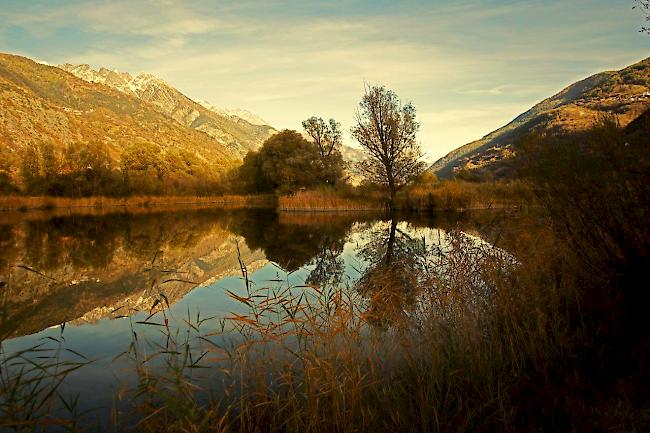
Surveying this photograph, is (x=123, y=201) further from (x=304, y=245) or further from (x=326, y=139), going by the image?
(x=304, y=245)

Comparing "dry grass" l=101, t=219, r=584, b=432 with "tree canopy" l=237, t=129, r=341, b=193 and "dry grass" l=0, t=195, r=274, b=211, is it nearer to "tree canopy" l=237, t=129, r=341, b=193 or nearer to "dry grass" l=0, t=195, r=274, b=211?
"tree canopy" l=237, t=129, r=341, b=193

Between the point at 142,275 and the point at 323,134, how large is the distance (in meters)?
38.4

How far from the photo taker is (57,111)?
166m

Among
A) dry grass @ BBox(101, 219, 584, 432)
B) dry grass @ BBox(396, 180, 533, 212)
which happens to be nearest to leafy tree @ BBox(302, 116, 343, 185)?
dry grass @ BBox(396, 180, 533, 212)

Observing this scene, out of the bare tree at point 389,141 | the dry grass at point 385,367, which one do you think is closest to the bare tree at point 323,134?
the bare tree at point 389,141

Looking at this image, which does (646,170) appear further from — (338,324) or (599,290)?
(338,324)

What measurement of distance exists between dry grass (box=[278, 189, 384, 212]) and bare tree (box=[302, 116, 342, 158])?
36.4 feet

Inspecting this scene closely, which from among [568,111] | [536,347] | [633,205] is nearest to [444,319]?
[536,347]

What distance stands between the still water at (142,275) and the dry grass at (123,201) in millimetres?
30182

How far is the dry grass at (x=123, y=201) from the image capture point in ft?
161

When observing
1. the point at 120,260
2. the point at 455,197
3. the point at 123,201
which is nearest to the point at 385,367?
the point at 120,260

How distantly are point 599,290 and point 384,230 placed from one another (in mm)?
15655

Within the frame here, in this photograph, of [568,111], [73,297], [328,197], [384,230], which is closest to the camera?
[73,297]

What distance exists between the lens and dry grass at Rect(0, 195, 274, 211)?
4903 centimetres
